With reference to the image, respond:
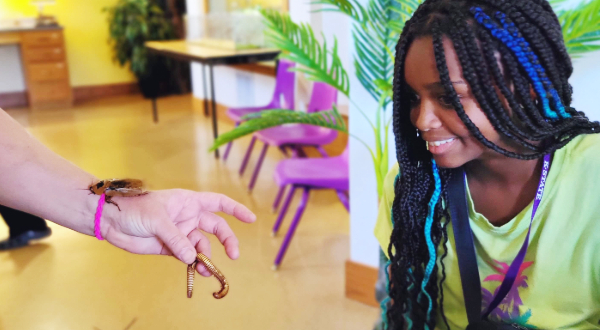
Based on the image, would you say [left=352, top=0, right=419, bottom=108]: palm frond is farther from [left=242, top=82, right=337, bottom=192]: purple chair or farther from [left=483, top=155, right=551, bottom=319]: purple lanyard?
[left=242, top=82, right=337, bottom=192]: purple chair

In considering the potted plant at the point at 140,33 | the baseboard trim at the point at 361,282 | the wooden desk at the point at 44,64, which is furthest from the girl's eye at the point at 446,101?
the wooden desk at the point at 44,64

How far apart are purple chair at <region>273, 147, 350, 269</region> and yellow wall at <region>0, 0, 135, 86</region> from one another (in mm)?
5612

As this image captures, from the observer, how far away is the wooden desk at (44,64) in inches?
259

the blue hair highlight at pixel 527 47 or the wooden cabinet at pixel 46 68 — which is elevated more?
the blue hair highlight at pixel 527 47

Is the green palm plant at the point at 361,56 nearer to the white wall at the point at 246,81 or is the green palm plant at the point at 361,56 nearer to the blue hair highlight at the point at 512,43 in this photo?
the blue hair highlight at the point at 512,43

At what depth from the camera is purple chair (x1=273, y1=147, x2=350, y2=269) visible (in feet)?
8.18

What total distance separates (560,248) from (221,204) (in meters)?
0.61

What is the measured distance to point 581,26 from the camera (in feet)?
4.86

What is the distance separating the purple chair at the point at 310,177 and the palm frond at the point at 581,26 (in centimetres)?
116

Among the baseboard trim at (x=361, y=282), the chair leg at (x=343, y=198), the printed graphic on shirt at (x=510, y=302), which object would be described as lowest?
the baseboard trim at (x=361, y=282)

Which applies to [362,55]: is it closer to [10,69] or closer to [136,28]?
[136,28]

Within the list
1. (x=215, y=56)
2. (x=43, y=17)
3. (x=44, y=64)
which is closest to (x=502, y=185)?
(x=215, y=56)

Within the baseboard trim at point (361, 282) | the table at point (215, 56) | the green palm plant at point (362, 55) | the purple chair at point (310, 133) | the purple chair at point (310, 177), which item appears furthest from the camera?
the table at point (215, 56)

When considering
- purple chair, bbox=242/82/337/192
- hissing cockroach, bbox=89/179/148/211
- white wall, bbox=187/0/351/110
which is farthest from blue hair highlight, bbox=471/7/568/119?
white wall, bbox=187/0/351/110
